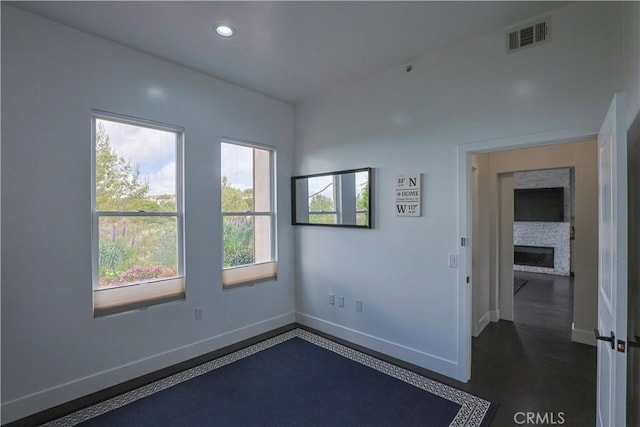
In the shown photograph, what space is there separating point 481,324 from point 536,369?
1.03 metres

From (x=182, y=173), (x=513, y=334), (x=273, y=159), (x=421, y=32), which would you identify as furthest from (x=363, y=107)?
(x=513, y=334)

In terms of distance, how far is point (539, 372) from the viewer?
2.92 metres

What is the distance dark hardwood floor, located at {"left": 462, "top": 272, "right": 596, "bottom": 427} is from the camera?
2395mm

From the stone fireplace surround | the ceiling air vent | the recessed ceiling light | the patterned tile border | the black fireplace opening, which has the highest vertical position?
the recessed ceiling light

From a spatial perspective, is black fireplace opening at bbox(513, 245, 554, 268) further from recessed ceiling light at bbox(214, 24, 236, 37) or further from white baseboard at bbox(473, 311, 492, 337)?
recessed ceiling light at bbox(214, 24, 236, 37)

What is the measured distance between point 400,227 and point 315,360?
1.62 m

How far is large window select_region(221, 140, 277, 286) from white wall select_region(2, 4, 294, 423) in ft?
0.89

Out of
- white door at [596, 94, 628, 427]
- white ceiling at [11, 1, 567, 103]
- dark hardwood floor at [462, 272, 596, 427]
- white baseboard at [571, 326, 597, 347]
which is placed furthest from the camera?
white baseboard at [571, 326, 597, 347]

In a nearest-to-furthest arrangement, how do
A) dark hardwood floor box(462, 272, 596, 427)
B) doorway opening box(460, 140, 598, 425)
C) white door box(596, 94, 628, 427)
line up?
white door box(596, 94, 628, 427), dark hardwood floor box(462, 272, 596, 427), doorway opening box(460, 140, 598, 425)

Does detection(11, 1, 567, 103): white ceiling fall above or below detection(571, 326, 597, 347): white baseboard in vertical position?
above

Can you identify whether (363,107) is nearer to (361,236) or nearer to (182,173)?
(361,236)

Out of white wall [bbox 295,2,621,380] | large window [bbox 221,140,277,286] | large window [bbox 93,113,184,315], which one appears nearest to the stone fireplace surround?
white wall [bbox 295,2,621,380]

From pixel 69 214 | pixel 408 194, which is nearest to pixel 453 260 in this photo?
pixel 408 194

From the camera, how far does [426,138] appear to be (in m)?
3.08
